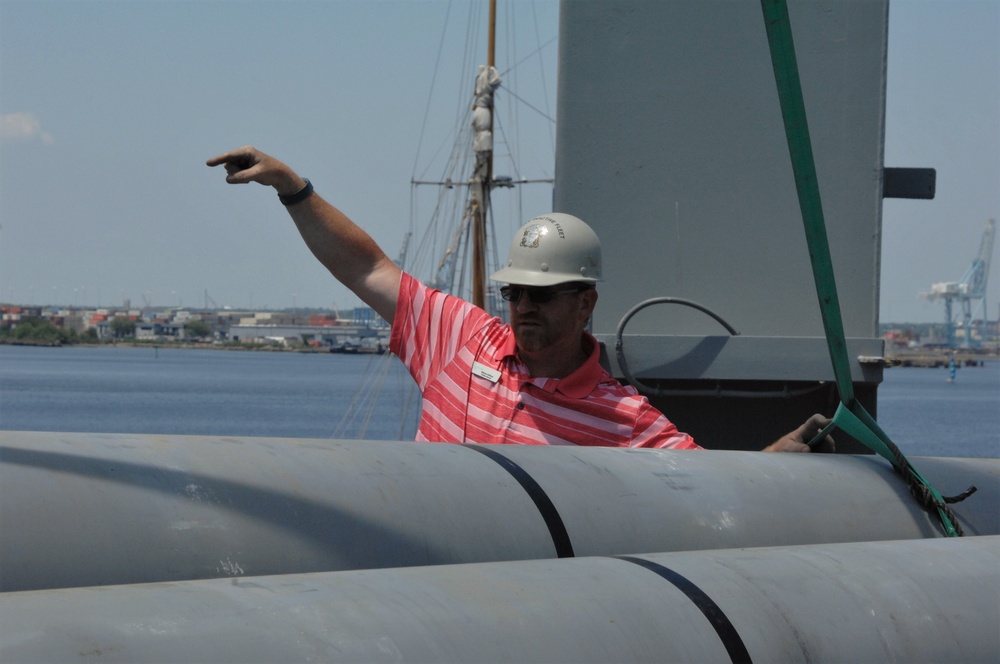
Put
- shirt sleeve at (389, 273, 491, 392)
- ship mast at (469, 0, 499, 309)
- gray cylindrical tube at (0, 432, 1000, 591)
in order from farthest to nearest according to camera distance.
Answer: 1. ship mast at (469, 0, 499, 309)
2. shirt sleeve at (389, 273, 491, 392)
3. gray cylindrical tube at (0, 432, 1000, 591)

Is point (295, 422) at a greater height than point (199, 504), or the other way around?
point (199, 504)

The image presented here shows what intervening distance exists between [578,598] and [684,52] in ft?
9.73

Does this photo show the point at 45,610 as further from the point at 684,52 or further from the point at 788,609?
Answer: the point at 684,52

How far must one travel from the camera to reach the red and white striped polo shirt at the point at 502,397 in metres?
3.27

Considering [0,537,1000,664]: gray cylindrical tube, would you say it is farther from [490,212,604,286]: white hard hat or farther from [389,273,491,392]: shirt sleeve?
[389,273,491,392]: shirt sleeve

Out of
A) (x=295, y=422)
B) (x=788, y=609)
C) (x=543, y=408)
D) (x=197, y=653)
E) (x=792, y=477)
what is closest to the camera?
(x=197, y=653)

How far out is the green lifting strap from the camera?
297 centimetres

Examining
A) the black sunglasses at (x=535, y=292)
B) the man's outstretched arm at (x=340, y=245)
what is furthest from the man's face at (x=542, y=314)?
the man's outstretched arm at (x=340, y=245)

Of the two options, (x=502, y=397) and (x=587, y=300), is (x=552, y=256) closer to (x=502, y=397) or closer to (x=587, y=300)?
(x=587, y=300)

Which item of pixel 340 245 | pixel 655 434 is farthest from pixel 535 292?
pixel 340 245

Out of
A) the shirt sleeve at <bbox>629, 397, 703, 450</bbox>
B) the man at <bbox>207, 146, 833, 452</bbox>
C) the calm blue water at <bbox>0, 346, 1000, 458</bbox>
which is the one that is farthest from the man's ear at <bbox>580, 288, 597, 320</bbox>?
the calm blue water at <bbox>0, 346, 1000, 458</bbox>

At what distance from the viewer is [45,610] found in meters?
A: 1.67

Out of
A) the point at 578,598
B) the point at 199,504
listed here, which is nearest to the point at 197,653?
the point at 199,504

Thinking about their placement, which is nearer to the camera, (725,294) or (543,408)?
(543,408)
